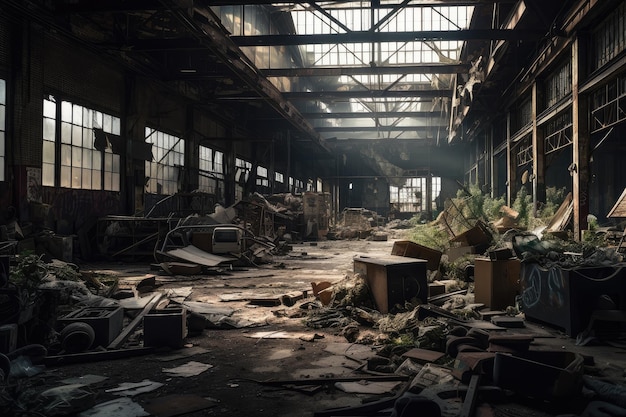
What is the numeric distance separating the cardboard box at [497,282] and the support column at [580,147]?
4564 mm

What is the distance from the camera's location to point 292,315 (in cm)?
626

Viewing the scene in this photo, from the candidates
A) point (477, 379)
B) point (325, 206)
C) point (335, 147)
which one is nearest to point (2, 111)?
point (477, 379)

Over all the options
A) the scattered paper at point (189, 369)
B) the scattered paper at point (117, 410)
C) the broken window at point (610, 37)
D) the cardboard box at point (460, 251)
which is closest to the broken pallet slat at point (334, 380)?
the scattered paper at point (189, 369)

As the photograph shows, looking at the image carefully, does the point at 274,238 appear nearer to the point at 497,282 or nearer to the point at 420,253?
the point at 420,253

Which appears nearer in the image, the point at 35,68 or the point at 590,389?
the point at 590,389

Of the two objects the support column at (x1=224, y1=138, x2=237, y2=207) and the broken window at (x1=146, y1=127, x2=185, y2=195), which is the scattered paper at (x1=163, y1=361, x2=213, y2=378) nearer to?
the broken window at (x1=146, y1=127, x2=185, y2=195)

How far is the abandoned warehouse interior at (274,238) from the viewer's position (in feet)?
11.8

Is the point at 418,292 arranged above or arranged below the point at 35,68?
below

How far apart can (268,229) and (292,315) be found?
10670 mm

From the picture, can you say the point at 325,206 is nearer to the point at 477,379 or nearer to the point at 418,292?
the point at 418,292

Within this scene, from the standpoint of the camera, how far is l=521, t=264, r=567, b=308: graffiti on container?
17.1 ft

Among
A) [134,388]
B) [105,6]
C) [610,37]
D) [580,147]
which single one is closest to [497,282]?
[134,388]

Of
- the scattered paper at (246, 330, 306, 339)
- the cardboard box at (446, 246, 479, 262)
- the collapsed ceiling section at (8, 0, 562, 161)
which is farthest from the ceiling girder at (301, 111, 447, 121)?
the scattered paper at (246, 330, 306, 339)

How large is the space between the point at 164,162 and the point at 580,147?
41.8 feet
